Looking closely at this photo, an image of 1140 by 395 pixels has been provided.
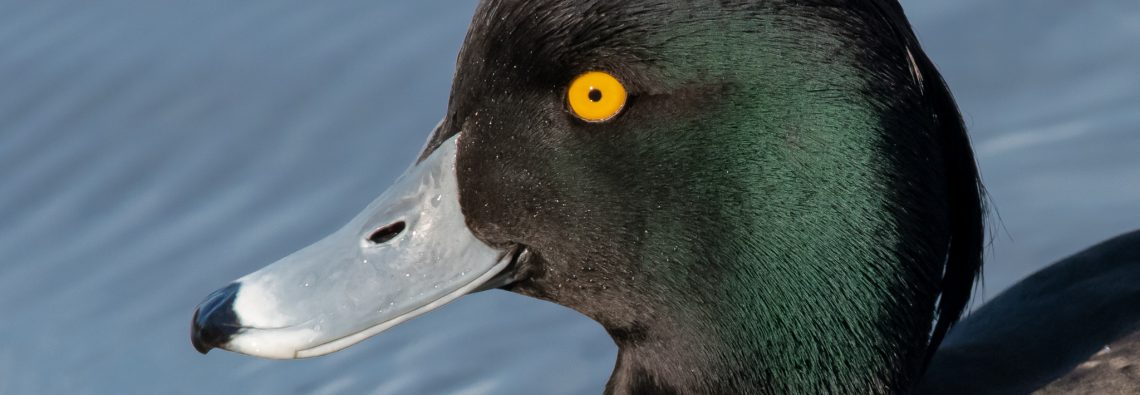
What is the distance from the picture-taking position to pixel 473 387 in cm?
712

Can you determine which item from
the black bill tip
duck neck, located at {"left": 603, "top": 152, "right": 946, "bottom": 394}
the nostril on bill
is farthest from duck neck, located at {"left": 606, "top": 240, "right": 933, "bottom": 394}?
the black bill tip

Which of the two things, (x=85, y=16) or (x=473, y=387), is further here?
(x=85, y=16)

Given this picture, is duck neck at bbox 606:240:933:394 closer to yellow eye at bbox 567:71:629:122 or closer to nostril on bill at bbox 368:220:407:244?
yellow eye at bbox 567:71:629:122

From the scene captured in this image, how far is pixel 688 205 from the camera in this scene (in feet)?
13.6

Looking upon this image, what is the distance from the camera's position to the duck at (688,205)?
3963 millimetres

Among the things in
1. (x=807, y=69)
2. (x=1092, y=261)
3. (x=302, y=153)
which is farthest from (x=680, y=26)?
(x=302, y=153)

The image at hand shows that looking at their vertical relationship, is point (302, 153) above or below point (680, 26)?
below

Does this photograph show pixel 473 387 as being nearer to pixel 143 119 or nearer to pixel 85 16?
pixel 143 119

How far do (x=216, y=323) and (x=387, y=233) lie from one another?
0.44 meters

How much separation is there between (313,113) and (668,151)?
12.5 ft

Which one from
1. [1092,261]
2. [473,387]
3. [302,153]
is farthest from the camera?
[302,153]

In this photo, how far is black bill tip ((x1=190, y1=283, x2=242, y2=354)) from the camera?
4.25 m

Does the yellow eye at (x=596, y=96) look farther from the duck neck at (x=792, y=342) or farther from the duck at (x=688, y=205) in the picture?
the duck neck at (x=792, y=342)

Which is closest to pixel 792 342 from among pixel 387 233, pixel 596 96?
pixel 596 96
